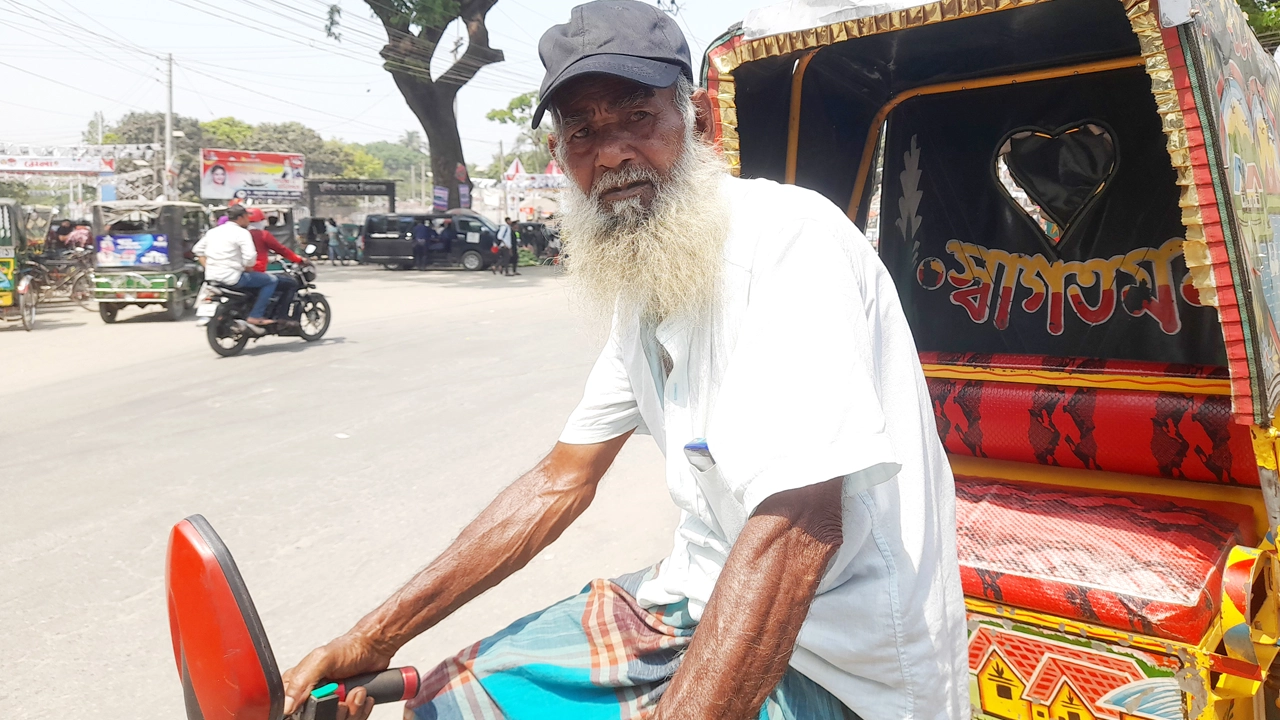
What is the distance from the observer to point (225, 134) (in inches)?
2859

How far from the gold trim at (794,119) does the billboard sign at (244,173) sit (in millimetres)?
32006

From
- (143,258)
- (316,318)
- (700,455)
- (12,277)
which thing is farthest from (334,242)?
(700,455)

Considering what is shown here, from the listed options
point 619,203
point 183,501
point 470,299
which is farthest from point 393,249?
point 619,203

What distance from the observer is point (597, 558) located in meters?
3.85

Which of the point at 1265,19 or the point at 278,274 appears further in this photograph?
the point at 278,274

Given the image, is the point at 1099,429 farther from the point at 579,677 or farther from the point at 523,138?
the point at 523,138

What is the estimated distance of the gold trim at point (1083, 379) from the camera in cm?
320

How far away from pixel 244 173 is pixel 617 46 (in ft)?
114

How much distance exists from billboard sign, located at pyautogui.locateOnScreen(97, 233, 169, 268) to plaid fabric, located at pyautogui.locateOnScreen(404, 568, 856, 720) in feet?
42.5

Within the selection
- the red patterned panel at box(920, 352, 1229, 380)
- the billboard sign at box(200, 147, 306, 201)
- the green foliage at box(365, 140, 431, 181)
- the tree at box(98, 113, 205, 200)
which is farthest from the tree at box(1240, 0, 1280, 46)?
the green foliage at box(365, 140, 431, 181)

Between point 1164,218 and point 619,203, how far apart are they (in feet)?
9.97

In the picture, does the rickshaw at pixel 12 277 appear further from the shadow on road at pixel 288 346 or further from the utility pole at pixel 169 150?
the utility pole at pixel 169 150

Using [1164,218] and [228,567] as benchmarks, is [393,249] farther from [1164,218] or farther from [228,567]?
[228,567]

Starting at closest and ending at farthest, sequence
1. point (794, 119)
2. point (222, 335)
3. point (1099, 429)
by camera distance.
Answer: point (1099, 429) → point (794, 119) → point (222, 335)
